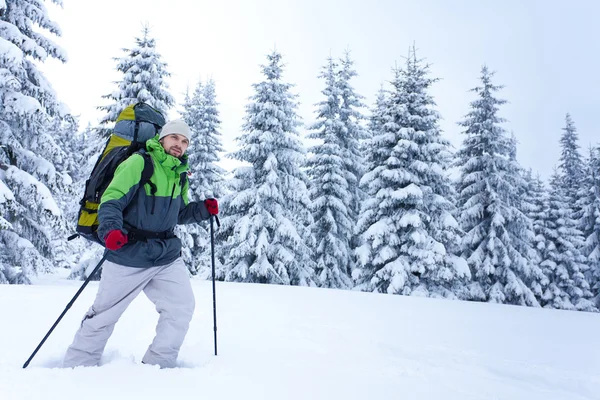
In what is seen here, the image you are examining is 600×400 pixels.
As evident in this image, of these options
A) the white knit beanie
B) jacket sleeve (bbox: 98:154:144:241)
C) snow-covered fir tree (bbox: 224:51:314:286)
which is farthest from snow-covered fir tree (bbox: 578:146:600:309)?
jacket sleeve (bbox: 98:154:144:241)

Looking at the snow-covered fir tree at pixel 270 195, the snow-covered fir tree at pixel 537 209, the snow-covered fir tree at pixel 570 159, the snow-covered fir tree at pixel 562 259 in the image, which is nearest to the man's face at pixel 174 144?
the snow-covered fir tree at pixel 270 195

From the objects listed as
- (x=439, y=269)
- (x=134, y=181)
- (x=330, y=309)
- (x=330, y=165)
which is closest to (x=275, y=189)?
(x=330, y=165)

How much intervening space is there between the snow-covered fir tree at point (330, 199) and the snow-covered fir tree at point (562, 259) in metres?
13.7

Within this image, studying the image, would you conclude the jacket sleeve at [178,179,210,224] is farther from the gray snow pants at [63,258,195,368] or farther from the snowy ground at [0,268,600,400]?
the snowy ground at [0,268,600,400]

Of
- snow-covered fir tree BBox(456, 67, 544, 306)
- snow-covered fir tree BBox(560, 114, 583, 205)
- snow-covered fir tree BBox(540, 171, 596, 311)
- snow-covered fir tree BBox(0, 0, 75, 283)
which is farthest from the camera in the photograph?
snow-covered fir tree BBox(560, 114, 583, 205)

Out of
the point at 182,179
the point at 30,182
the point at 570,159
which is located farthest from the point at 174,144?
the point at 570,159

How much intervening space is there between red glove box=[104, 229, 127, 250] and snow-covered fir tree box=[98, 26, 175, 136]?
537 inches

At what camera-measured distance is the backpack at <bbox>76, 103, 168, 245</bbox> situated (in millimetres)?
3199

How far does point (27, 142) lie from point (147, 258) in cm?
1126

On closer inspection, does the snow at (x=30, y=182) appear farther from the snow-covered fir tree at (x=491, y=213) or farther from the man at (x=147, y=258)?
the snow-covered fir tree at (x=491, y=213)

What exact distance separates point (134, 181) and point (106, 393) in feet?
4.98

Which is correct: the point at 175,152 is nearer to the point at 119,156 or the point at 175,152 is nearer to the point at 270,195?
the point at 119,156

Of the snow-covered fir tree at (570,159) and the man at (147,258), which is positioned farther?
the snow-covered fir tree at (570,159)

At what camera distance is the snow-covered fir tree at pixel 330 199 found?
19078mm
